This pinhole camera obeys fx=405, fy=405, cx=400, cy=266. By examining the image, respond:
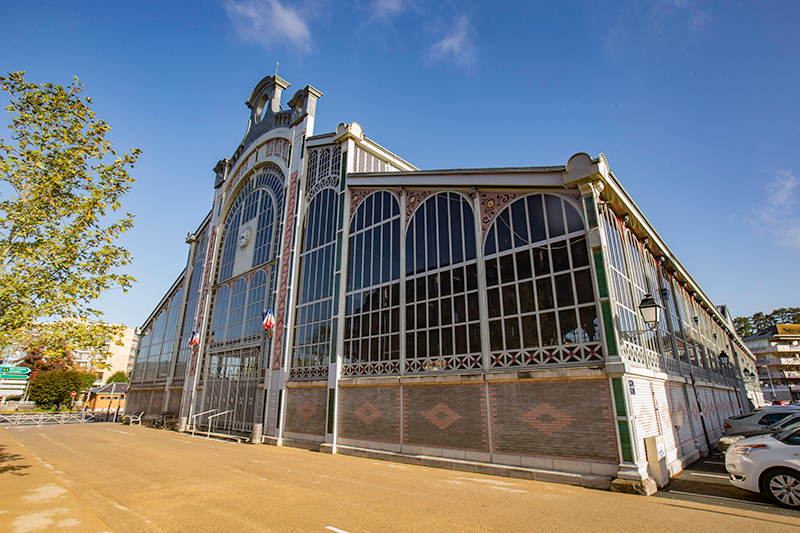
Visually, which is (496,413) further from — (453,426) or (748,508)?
(748,508)

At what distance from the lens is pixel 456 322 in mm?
12961

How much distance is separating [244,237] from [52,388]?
47231 mm

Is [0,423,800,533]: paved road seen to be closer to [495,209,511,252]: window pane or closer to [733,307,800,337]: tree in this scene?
[495,209,511,252]: window pane

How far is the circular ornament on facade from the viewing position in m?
26.0

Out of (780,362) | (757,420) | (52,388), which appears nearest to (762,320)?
(780,362)

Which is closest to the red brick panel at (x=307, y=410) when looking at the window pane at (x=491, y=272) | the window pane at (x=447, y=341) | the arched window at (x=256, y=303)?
the arched window at (x=256, y=303)

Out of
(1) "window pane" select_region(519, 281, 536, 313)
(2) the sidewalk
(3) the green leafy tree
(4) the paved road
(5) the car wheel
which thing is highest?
(1) "window pane" select_region(519, 281, 536, 313)

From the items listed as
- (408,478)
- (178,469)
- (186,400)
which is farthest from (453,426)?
(186,400)

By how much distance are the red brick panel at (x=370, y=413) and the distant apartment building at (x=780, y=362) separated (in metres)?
86.4

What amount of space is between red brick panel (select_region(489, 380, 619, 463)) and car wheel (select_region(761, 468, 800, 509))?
2.53m

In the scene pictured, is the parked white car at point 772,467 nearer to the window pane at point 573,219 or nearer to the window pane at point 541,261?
the window pane at point 541,261

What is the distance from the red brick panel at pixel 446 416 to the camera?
37.9ft

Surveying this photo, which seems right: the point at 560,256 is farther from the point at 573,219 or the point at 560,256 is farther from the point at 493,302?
the point at 493,302

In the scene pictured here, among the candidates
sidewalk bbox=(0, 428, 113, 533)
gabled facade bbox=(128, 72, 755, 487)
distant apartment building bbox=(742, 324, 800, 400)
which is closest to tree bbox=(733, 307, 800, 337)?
distant apartment building bbox=(742, 324, 800, 400)
